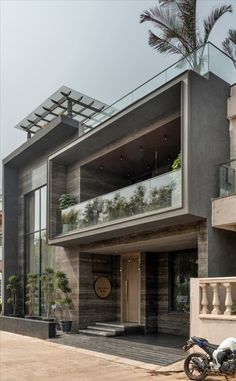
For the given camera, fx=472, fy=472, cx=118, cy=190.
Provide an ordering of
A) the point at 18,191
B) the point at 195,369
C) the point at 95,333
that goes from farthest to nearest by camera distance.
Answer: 1. the point at 18,191
2. the point at 95,333
3. the point at 195,369

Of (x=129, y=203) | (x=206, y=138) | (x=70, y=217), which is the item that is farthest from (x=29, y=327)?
(x=206, y=138)

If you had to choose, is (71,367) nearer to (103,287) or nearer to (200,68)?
(103,287)

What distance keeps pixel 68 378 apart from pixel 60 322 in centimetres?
745

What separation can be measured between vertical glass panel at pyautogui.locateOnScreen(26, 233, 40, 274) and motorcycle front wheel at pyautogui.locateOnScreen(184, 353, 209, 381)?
11.8 meters

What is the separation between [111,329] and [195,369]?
6.92 meters

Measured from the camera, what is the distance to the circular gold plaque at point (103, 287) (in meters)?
16.7

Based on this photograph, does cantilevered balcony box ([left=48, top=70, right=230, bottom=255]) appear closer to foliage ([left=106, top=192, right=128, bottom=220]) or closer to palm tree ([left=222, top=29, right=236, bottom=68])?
foliage ([left=106, top=192, right=128, bottom=220])

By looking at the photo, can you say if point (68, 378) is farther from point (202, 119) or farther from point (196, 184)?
point (202, 119)

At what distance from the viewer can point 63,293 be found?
16.7m

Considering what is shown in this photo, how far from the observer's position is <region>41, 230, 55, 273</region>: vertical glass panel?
1859 cm

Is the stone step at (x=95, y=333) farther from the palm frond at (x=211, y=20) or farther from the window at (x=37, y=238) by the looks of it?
the palm frond at (x=211, y=20)

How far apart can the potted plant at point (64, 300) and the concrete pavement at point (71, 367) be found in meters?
2.60

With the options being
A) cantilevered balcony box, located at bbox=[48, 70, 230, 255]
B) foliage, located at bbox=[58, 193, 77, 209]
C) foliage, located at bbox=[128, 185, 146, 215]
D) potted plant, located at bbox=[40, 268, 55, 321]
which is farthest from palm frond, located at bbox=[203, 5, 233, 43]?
potted plant, located at bbox=[40, 268, 55, 321]

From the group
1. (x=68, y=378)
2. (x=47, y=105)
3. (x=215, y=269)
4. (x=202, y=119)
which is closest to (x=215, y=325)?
(x=215, y=269)
